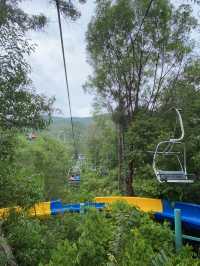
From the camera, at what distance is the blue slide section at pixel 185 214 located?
9.56 metres

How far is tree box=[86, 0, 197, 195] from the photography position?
14.3 meters

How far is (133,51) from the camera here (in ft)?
48.9

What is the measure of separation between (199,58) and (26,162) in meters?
13.7

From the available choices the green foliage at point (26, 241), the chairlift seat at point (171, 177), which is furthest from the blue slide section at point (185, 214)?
the green foliage at point (26, 241)

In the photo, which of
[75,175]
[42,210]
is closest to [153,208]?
[42,210]

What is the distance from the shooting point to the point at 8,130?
22.8 feet

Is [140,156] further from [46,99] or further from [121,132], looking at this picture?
[46,99]

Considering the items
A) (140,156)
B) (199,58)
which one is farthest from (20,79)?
(199,58)

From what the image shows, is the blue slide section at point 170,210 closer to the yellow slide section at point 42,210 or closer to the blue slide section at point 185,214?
the blue slide section at point 185,214

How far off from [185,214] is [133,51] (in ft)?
24.5

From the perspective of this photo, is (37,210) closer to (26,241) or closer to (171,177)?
(26,241)

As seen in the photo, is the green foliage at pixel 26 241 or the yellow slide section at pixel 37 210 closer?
the green foliage at pixel 26 241

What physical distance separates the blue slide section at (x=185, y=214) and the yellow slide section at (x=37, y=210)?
319 centimetres

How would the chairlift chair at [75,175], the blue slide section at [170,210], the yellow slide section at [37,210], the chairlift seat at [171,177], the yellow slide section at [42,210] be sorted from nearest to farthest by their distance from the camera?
the chairlift seat at [171,177]
the yellow slide section at [37,210]
the blue slide section at [170,210]
the yellow slide section at [42,210]
the chairlift chair at [75,175]
